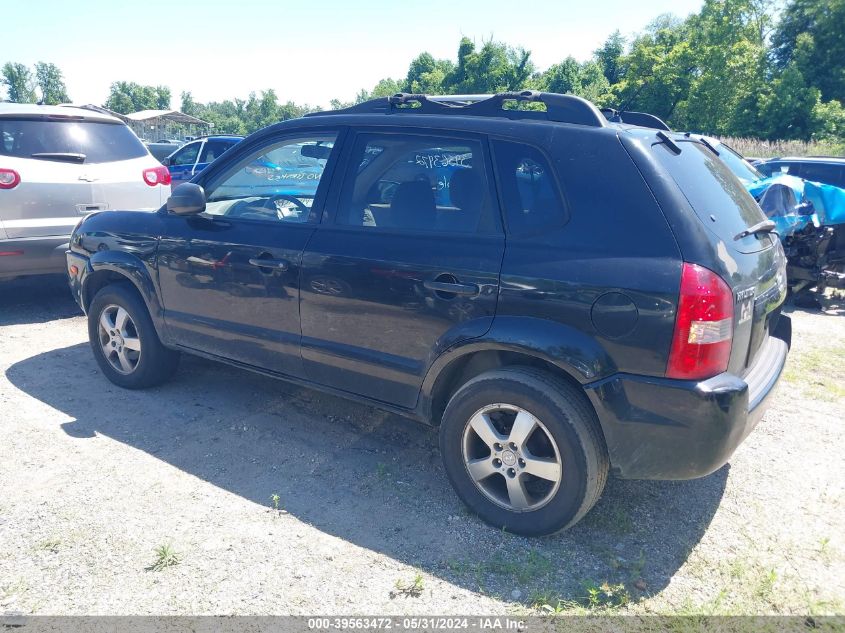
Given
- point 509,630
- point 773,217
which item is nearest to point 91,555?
point 509,630

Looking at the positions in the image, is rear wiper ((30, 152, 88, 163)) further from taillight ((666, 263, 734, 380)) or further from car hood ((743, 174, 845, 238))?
car hood ((743, 174, 845, 238))

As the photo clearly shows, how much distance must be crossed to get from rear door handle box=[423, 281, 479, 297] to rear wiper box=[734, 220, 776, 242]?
1198 mm

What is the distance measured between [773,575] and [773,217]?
520cm

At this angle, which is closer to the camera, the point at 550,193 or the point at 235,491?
the point at 550,193

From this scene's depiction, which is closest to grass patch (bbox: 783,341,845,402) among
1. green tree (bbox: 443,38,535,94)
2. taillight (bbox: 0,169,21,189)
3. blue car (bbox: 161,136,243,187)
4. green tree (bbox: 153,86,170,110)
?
taillight (bbox: 0,169,21,189)

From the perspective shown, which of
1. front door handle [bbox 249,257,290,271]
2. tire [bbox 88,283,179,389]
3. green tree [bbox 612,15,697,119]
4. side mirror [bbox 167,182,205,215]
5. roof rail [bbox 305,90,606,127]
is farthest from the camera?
green tree [bbox 612,15,697,119]

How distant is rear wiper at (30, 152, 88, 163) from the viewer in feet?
20.5

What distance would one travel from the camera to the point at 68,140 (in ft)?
21.4

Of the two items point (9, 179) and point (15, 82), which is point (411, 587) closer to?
point (9, 179)

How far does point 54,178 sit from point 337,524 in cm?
498

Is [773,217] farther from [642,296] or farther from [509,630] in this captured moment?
[509,630]

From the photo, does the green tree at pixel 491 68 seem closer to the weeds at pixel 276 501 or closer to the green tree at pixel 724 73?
the green tree at pixel 724 73

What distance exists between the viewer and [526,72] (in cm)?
5378

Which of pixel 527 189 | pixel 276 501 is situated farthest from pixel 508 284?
pixel 276 501
